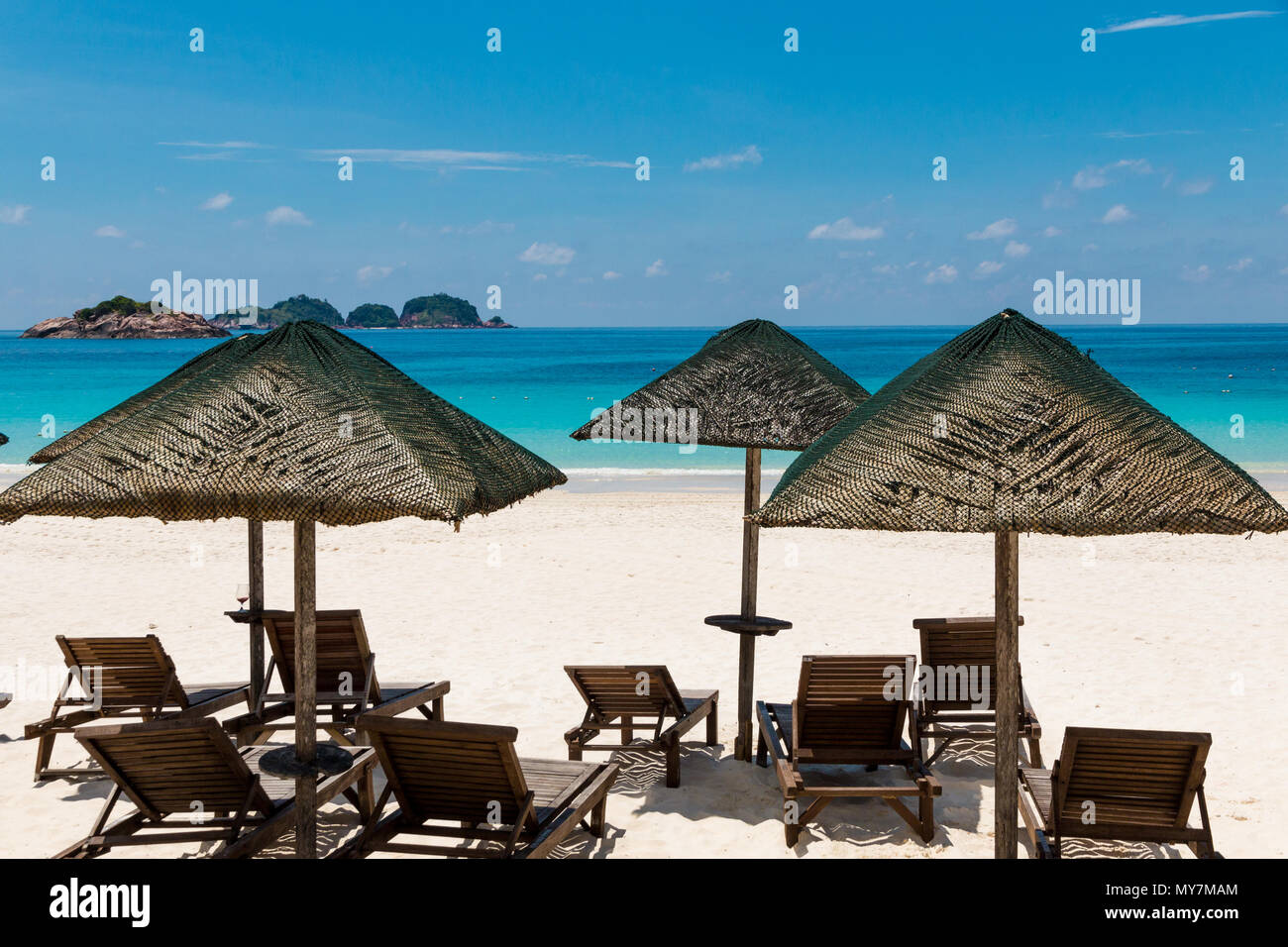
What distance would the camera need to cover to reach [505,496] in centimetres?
434

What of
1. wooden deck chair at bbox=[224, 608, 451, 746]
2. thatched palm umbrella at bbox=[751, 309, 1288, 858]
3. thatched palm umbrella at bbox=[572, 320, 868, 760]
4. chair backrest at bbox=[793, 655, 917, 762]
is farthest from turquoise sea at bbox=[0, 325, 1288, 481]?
thatched palm umbrella at bbox=[751, 309, 1288, 858]

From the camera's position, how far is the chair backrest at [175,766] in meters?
4.65

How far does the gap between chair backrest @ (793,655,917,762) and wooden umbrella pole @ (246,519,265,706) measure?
138 inches

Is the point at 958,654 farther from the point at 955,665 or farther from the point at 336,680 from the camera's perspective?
the point at 336,680

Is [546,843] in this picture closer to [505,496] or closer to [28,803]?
[505,496]

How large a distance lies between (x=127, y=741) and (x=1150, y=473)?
435 centimetres

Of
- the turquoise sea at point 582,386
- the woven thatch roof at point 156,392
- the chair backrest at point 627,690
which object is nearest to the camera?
the woven thatch roof at point 156,392

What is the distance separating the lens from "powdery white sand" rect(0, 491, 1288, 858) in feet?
19.4

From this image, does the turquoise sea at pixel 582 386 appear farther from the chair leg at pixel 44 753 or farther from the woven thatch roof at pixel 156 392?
the chair leg at pixel 44 753

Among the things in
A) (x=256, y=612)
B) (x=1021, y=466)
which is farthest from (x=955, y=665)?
(x=256, y=612)

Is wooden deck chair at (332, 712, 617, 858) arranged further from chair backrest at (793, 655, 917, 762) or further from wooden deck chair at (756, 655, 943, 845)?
chair backrest at (793, 655, 917, 762)

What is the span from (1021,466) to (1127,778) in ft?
6.01

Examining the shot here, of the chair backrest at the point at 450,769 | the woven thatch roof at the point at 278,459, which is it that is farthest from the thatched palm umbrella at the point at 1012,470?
the chair backrest at the point at 450,769

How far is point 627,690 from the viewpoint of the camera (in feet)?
21.5
